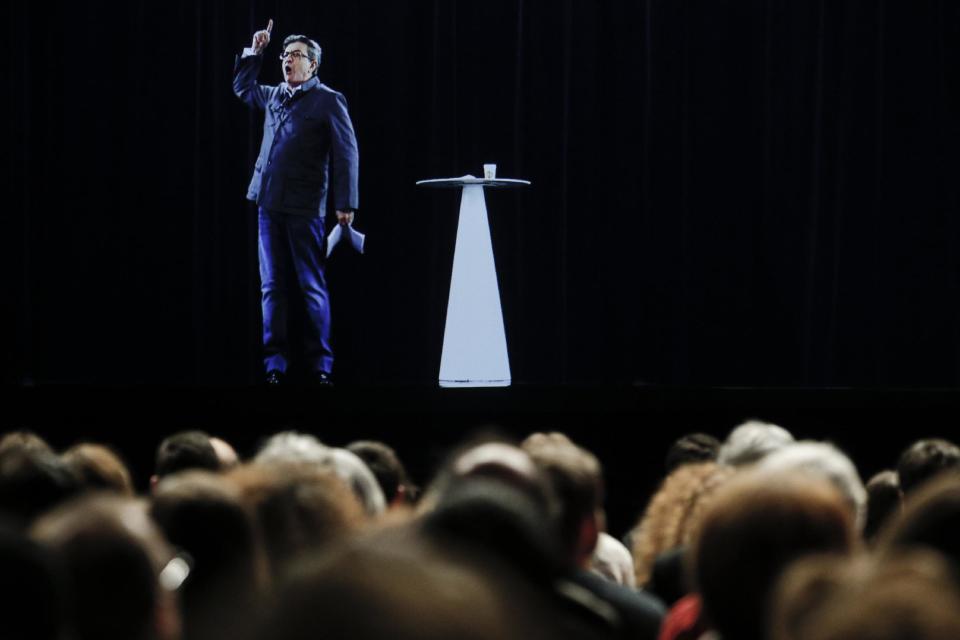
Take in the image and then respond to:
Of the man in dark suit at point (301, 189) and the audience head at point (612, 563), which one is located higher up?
the man in dark suit at point (301, 189)

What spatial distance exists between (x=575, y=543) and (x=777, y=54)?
7.57m

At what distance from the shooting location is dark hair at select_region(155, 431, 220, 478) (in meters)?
3.34

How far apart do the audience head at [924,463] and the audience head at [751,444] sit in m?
0.30

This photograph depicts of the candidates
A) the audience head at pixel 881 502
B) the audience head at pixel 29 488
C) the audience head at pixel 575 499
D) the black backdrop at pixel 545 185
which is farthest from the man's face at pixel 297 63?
the audience head at pixel 575 499

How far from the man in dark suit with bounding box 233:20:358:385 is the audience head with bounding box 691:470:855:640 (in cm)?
583

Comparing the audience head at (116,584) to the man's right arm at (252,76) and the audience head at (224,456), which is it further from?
the man's right arm at (252,76)

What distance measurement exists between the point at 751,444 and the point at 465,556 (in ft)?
9.53

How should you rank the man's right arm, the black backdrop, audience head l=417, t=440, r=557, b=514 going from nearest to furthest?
audience head l=417, t=440, r=557, b=514 → the man's right arm → the black backdrop

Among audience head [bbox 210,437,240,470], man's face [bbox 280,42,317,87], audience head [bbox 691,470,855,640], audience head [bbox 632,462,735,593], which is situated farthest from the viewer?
man's face [bbox 280,42,317,87]

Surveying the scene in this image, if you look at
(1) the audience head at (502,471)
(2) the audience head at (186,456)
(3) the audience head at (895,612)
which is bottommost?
(2) the audience head at (186,456)

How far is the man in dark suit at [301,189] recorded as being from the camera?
734cm

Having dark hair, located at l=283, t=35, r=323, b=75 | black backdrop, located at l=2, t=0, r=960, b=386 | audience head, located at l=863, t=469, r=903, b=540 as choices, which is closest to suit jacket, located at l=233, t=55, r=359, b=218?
dark hair, located at l=283, t=35, r=323, b=75

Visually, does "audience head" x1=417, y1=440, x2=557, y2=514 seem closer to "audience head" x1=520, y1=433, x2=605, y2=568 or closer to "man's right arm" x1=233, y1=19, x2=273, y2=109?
"audience head" x1=520, y1=433, x2=605, y2=568

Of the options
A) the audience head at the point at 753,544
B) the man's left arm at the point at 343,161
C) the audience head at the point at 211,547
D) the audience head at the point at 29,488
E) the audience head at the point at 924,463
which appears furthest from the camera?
the man's left arm at the point at 343,161
